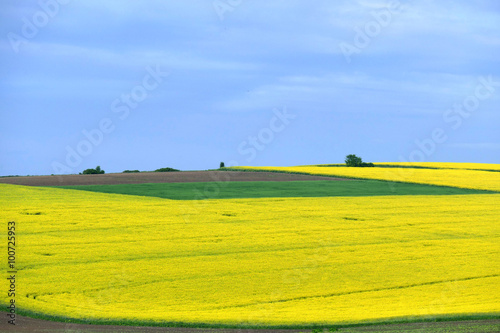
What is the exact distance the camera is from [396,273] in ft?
67.3

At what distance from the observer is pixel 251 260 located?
850 inches

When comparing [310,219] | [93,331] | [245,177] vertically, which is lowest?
[93,331]

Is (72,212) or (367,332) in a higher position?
(72,212)

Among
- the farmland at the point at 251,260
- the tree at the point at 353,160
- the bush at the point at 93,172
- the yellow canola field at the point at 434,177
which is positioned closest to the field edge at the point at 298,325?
the farmland at the point at 251,260

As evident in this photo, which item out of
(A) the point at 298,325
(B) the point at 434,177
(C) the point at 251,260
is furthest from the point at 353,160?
(A) the point at 298,325

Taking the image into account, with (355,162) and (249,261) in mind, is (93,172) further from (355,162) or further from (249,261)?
(249,261)

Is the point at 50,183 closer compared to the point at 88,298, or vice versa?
the point at 88,298

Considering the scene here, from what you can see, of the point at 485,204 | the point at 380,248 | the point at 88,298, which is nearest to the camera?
the point at 88,298

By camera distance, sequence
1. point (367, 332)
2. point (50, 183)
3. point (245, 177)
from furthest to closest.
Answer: point (245, 177)
point (50, 183)
point (367, 332)

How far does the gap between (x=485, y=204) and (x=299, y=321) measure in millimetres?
30685

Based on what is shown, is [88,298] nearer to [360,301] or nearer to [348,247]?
[360,301]

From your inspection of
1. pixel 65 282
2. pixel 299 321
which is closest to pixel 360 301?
pixel 299 321

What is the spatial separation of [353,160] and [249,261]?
6458cm

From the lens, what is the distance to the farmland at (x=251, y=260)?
615 inches
